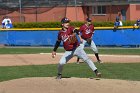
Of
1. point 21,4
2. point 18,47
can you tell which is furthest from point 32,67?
point 21,4

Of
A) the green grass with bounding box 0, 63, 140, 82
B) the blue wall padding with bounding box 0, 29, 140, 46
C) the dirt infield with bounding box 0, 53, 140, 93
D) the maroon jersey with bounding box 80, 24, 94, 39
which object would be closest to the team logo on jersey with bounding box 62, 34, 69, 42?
the dirt infield with bounding box 0, 53, 140, 93

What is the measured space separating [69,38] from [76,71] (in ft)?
11.1

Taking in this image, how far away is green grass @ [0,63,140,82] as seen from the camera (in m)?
15.1

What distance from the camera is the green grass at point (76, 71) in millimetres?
15070

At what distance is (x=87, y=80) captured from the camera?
1252 cm

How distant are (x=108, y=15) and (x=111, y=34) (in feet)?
58.1

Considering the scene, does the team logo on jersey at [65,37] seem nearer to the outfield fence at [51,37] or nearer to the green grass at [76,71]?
the green grass at [76,71]

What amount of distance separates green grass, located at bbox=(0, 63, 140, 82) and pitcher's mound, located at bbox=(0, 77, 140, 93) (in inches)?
81.8

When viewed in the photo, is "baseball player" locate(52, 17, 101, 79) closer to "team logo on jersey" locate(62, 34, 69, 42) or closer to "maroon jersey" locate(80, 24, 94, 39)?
"team logo on jersey" locate(62, 34, 69, 42)

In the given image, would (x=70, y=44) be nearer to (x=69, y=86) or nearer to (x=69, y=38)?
(x=69, y=38)

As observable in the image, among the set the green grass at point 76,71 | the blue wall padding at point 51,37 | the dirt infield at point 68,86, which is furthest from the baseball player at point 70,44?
the blue wall padding at point 51,37

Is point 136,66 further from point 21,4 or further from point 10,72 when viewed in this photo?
point 21,4

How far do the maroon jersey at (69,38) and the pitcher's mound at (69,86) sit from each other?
123 centimetres

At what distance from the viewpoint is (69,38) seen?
13.3m
